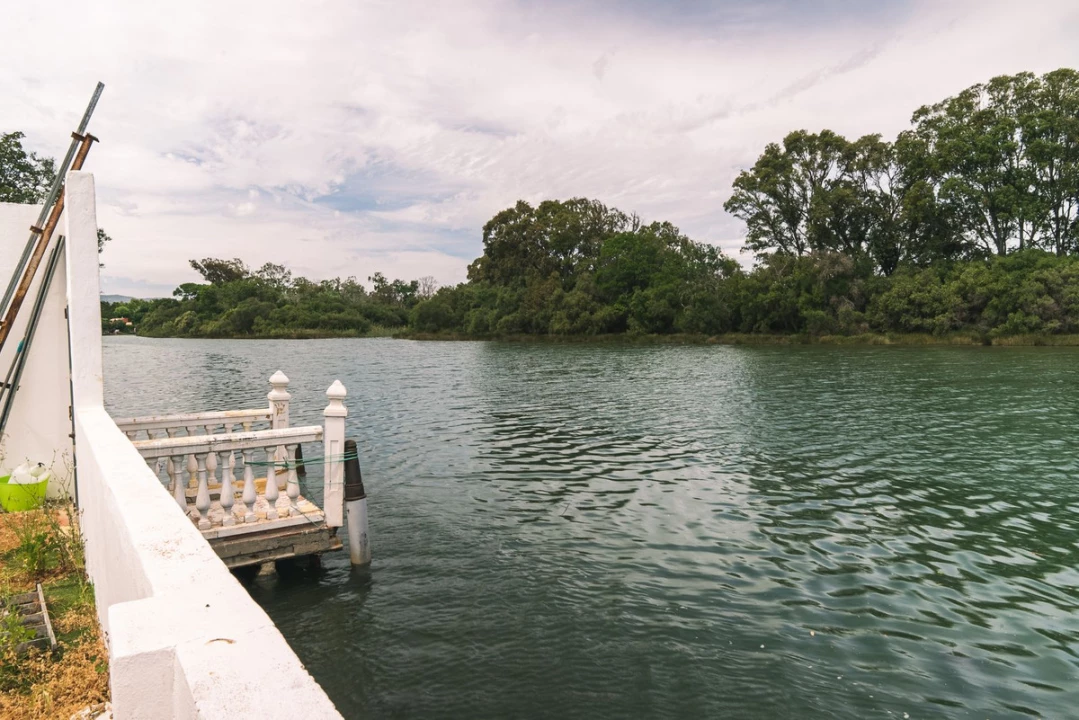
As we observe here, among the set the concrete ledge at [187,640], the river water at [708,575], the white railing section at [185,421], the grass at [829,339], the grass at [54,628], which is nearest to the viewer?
the concrete ledge at [187,640]

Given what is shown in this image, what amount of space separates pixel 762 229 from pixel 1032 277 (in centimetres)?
2632

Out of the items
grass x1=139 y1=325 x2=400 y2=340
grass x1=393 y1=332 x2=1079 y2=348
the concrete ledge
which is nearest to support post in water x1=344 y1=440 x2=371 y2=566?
the concrete ledge

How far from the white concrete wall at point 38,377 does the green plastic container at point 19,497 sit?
376 millimetres

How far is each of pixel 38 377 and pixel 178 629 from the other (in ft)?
25.5

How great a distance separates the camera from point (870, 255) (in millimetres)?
68062

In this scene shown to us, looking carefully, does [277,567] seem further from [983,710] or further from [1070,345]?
[1070,345]

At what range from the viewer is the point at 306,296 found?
140 meters

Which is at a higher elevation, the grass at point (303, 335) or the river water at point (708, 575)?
the grass at point (303, 335)

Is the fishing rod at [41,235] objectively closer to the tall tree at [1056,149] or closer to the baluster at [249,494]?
the baluster at [249,494]

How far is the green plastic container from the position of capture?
7.42 m

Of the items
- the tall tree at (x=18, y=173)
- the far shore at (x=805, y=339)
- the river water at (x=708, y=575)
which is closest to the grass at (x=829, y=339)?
the far shore at (x=805, y=339)

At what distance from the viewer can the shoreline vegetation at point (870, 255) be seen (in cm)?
5506

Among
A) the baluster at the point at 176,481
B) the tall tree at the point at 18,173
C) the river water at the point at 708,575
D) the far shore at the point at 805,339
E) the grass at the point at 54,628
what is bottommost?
the river water at the point at 708,575

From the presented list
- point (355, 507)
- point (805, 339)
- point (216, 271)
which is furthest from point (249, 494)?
point (216, 271)
